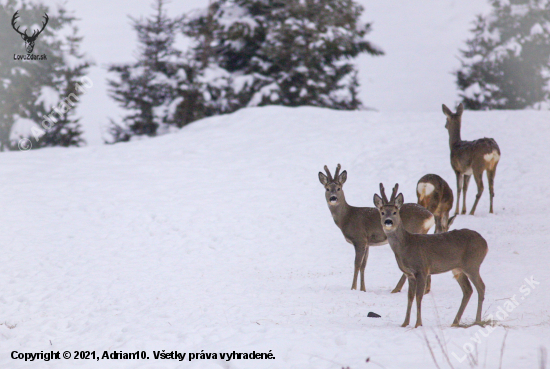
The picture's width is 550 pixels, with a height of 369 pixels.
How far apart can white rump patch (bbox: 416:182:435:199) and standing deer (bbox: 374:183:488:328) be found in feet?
13.1

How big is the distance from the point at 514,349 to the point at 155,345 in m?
3.76

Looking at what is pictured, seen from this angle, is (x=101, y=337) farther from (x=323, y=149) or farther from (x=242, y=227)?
(x=323, y=149)

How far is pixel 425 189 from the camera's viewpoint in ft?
33.7

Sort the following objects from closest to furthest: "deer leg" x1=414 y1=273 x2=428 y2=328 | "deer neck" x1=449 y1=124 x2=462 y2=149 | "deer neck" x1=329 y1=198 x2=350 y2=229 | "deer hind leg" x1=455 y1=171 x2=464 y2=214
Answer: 1. "deer leg" x1=414 y1=273 x2=428 y2=328
2. "deer neck" x1=329 y1=198 x2=350 y2=229
3. "deer neck" x1=449 y1=124 x2=462 y2=149
4. "deer hind leg" x1=455 y1=171 x2=464 y2=214

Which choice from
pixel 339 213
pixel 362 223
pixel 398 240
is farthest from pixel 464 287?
pixel 339 213

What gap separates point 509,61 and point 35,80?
24610 mm

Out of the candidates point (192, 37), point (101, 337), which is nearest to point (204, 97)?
point (192, 37)

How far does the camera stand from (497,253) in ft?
32.4

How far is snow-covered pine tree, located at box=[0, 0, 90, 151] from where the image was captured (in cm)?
2458

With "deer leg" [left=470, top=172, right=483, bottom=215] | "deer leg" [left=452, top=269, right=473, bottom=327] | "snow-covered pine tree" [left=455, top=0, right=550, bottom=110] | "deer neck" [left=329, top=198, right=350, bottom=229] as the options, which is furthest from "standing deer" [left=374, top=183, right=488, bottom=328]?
"snow-covered pine tree" [left=455, top=0, right=550, bottom=110]

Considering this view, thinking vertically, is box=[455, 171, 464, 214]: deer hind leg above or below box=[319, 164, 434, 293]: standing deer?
above

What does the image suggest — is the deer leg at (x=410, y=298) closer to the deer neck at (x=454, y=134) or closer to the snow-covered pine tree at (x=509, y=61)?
the deer neck at (x=454, y=134)

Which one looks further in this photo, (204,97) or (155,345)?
(204,97)

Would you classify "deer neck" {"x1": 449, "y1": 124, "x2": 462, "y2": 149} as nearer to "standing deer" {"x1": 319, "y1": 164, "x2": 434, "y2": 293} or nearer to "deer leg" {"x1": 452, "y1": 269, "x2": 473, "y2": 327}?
"standing deer" {"x1": 319, "y1": 164, "x2": 434, "y2": 293}
